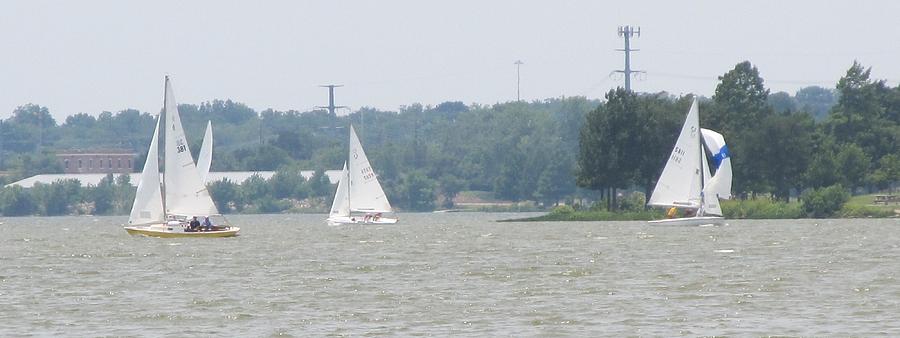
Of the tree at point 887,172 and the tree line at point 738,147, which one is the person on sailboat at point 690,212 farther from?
the tree at point 887,172

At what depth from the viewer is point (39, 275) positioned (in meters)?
57.8

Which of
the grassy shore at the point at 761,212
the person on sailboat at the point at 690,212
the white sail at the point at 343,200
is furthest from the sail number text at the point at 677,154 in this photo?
the white sail at the point at 343,200

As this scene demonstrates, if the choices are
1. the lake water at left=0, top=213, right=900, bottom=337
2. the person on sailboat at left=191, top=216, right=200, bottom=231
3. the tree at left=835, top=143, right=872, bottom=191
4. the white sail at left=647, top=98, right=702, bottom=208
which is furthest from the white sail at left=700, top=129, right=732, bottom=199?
the person on sailboat at left=191, top=216, right=200, bottom=231

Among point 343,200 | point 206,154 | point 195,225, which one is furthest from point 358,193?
point 195,225

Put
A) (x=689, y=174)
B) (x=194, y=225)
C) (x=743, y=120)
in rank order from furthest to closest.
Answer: (x=743, y=120) < (x=689, y=174) < (x=194, y=225)

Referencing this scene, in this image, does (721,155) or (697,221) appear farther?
(721,155)

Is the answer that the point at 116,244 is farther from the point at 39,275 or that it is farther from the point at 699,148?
the point at 699,148

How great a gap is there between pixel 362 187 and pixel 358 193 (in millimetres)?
512

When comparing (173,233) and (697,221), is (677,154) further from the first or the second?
(173,233)

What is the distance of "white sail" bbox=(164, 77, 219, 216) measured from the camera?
275 feet

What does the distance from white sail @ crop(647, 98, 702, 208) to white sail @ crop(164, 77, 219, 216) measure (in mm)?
28270

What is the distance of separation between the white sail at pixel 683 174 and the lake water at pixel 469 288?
24.6 meters

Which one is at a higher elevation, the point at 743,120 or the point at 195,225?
the point at 743,120

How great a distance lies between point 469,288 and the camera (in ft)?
157
